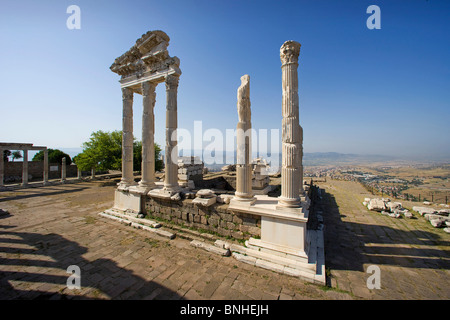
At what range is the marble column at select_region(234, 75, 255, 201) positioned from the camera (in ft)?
21.9

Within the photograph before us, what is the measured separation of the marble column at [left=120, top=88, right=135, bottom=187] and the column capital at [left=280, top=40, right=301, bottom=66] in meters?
8.68

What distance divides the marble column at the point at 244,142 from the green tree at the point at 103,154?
17880 mm

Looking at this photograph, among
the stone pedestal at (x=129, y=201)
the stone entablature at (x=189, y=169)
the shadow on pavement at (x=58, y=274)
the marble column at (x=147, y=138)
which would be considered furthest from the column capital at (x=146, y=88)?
the shadow on pavement at (x=58, y=274)

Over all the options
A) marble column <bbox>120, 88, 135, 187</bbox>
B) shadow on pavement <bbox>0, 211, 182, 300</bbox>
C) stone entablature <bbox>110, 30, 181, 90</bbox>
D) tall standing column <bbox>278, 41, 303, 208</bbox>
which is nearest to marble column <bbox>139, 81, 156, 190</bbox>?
stone entablature <bbox>110, 30, 181, 90</bbox>

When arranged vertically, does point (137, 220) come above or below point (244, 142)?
below

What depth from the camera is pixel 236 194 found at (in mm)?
6695

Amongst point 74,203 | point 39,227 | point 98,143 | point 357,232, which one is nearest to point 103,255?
point 39,227

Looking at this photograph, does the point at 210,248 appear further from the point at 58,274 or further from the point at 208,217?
the point at 58,274

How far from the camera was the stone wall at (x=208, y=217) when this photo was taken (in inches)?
251

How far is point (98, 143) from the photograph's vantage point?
70.9 feet

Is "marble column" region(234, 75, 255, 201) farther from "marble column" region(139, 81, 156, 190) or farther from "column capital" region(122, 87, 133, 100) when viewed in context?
"column capital" region(122, 87, 133, 100)

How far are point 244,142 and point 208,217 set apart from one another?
330 cm

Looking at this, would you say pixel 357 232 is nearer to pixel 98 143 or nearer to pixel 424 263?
pixel 424 263

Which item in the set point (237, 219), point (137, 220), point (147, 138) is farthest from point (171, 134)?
point (237, 219)
